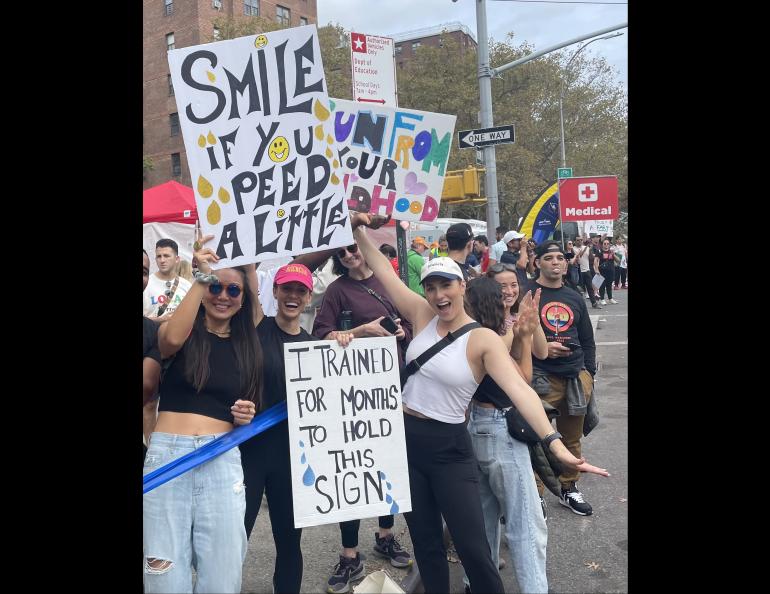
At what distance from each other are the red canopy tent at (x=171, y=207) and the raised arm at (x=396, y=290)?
8.18 meters

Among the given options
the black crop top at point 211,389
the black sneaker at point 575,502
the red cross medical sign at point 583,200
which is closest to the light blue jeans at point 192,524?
the black crop top at point 211,389

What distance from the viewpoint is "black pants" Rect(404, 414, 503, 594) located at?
128 inches

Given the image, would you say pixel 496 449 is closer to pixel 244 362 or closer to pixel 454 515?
pixel 454 515

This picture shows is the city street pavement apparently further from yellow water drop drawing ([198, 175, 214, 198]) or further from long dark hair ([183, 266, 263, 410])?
yellow water drop drawing ([198, 175, 214, 198])

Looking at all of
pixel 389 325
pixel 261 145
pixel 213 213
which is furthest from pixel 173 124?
pixel 213 213

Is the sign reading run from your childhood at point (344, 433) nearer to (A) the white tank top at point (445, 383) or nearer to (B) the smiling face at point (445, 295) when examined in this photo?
(A) the white tank top at point (445, 383)

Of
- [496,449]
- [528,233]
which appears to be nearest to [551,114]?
[528,233]

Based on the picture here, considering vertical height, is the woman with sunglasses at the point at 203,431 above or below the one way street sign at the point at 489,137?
below

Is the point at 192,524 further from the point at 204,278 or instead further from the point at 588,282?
the point at 588,282

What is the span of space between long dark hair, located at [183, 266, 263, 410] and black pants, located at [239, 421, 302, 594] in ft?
0.66

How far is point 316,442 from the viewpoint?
10.8ft

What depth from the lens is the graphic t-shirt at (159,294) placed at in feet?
18.4
